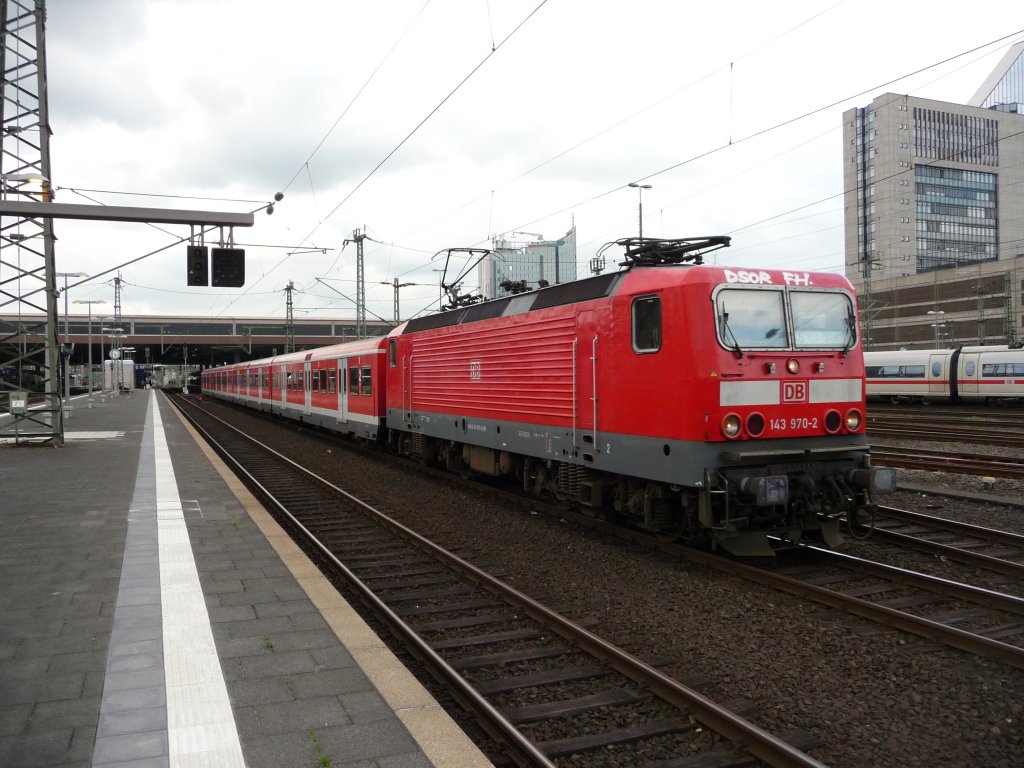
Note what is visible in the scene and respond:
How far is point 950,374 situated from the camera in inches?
1303

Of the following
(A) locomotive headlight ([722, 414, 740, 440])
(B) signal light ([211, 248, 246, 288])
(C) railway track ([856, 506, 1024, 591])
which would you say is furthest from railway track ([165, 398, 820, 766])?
(B) signal light ([211, 248, 246, 288])

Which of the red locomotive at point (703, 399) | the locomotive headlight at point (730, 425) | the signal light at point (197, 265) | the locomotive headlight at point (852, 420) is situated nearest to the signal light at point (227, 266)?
the signal light at point (197, 265)

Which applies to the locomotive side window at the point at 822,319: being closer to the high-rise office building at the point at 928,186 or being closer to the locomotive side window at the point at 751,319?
the locomotive side window at the point at 751,319

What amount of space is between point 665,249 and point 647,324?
48.9 inches

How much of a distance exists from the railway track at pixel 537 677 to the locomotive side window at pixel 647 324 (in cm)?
292

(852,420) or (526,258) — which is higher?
(526,258)

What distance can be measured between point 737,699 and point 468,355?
890cm

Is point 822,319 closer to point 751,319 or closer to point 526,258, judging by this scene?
point 751,319

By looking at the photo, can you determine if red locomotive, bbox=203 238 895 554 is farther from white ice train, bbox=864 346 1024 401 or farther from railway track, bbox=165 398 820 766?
white ice train, bbox=864 346 1024 401

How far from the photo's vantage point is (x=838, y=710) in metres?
4.61

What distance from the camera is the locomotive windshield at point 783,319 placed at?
764 cm

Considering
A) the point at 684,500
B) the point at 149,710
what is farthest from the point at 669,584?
the point at 149,710

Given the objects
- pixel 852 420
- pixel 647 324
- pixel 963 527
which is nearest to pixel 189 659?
pixel 647 324

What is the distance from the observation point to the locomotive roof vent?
28.5 ft
